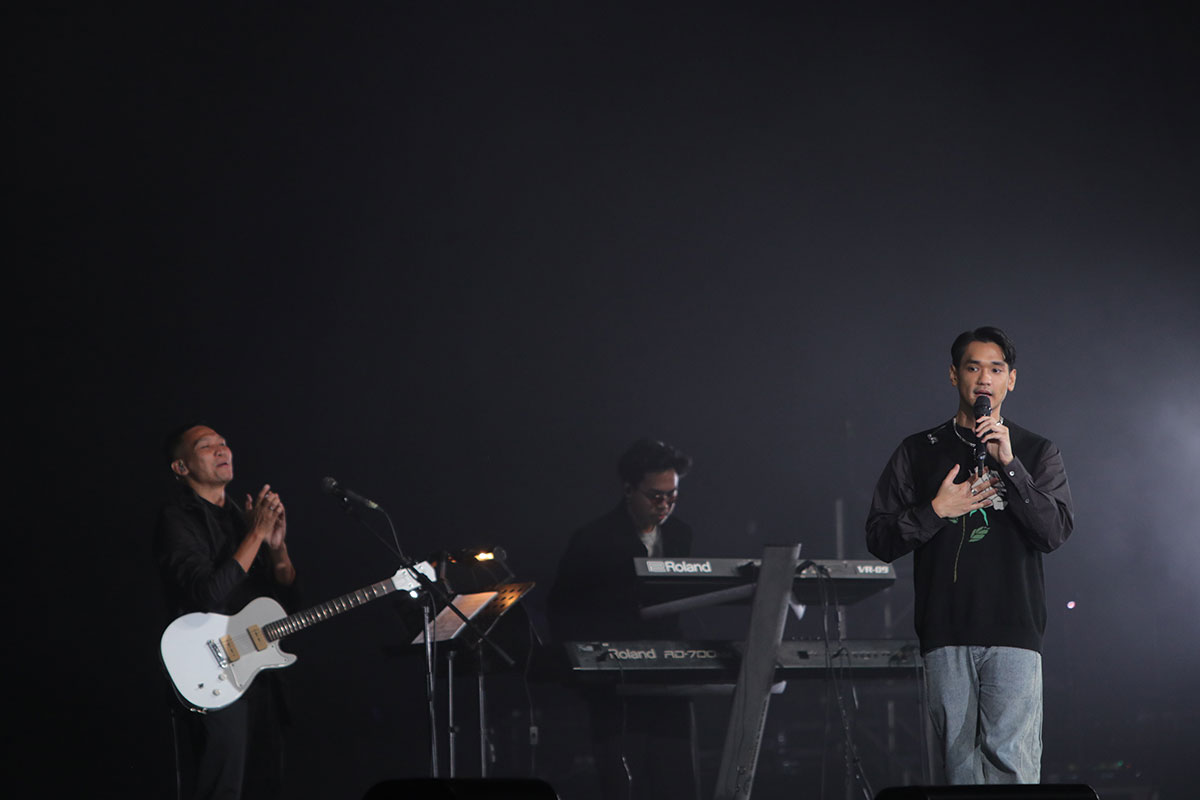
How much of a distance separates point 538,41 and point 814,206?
5.31 ft

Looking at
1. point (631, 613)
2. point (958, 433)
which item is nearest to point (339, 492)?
point (631, 613)

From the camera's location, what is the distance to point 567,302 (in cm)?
577

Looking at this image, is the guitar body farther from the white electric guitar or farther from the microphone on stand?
the microphone on stand

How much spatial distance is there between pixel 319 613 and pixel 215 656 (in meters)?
0.38

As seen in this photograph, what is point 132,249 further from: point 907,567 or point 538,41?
point 907,567

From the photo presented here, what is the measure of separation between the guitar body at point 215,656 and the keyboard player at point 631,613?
1.29 meters

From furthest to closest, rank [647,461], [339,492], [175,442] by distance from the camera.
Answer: [647,461]
[175,442]
[339,492]

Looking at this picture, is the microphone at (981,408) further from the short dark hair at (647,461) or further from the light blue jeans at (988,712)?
the short dark hair at (647,461)

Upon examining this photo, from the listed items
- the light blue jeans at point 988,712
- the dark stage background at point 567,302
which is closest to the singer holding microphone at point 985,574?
the light blue jeans at point 988,712

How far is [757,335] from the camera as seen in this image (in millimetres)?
6023

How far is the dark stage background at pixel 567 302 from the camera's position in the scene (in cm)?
514

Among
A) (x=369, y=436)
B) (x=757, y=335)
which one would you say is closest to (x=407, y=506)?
(x=369, y=436)

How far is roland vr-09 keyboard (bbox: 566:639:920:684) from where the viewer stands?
408 centimetres

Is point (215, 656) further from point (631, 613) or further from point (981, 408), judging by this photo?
point (981, 408)
